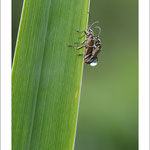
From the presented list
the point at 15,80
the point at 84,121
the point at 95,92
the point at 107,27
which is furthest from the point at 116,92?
the point at 15,80

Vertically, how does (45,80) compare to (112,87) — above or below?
below

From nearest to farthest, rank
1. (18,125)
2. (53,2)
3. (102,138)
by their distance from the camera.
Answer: (18,125) → (53,2) → (102,138)

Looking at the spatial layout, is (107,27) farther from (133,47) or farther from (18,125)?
(18,125)

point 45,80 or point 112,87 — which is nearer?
point 45,80

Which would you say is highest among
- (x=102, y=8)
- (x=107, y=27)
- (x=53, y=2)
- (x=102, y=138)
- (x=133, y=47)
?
(x=102, y=8)

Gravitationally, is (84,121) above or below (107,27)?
below

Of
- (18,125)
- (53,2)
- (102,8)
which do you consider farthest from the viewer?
(102,8)

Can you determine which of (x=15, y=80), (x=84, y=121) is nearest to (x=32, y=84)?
Answer: (x=15, y=80)

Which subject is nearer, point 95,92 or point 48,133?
point 48,133

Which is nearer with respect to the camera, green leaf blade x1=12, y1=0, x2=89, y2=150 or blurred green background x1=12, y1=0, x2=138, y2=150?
green leaf blade x1=12, y1=0, x2=89, y2=150
